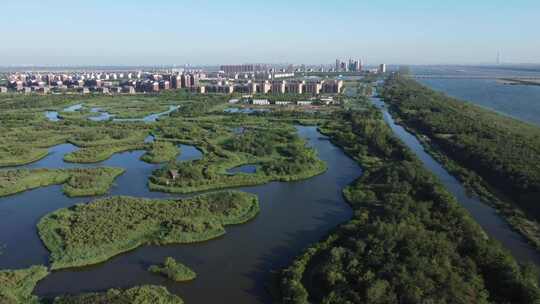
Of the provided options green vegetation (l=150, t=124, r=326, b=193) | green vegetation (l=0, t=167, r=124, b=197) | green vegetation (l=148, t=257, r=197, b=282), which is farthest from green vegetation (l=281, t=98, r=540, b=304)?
green vegetation (l=0, t=167, r=124, b=197)

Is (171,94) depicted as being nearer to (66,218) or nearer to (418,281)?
(66,218)

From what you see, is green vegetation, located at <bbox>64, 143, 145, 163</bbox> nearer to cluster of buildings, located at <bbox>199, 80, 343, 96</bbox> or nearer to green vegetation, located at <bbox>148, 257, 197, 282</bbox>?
green vegetation, located at <bbox>148, 257, 197, 282</bbox>

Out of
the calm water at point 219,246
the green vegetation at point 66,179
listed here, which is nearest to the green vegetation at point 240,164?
the calm water at point 219,246

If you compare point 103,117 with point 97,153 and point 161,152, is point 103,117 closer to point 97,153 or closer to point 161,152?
point 97,153

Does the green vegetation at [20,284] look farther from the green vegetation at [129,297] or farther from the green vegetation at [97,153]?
the green vegetation at [97,153]

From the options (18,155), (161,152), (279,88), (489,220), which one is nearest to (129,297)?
(489,220)
